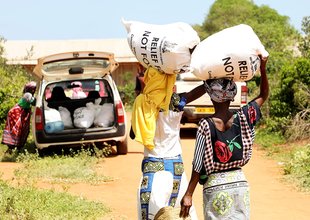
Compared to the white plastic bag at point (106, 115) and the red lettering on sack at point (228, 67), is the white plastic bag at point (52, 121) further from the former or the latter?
the red lettering on sack at point (228, 67)

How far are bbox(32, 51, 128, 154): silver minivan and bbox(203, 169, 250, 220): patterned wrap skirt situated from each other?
744cm

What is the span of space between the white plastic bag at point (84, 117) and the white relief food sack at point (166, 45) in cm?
680

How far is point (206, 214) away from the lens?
4762 millimetres

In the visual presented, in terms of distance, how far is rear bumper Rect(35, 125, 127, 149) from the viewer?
39.0ft

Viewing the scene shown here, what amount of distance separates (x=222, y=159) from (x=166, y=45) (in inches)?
43.9

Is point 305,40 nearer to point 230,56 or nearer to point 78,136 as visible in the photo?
point 78,136

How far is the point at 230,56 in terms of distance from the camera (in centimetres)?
474

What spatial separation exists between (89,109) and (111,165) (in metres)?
1.18

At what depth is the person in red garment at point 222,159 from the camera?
4.66 meters

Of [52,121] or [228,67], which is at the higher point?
[228,67]

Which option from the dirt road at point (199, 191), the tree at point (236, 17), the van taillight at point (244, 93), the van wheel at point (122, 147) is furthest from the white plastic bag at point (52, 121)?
the tree at point (236, 17)

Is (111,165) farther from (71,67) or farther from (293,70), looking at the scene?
(293,70)

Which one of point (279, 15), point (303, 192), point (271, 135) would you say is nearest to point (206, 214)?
point (303, 192)

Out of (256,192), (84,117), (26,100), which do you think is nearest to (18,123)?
(26,100)
